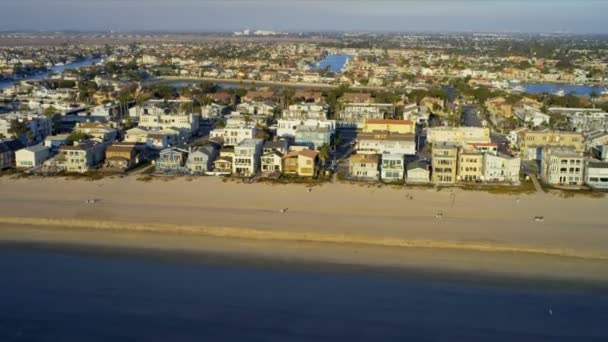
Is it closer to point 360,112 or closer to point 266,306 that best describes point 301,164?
point 266,306

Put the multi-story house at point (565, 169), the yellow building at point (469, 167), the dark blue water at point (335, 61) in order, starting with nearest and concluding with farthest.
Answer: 1. the multi-story house at point (565, 169)
2. the yellow building at point (469, 167)
3. the dark blue water at point (335, 61)

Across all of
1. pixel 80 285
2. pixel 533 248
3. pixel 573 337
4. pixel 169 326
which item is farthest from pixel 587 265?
pixel 80 285

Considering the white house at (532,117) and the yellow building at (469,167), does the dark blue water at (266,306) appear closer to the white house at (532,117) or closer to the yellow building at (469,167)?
the yellow building at (469,167)

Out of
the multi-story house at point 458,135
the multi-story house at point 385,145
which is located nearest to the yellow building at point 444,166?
the multi-story house at point 385,145

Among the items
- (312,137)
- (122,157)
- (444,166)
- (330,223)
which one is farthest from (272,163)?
(330,223)

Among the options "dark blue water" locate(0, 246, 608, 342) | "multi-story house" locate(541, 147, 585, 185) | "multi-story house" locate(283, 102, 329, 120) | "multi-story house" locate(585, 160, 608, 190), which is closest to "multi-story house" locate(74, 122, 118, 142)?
"multi-story house" locate(283, 102, 329, 120)

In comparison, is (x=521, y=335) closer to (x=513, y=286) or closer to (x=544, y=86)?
(x=513, y=286)

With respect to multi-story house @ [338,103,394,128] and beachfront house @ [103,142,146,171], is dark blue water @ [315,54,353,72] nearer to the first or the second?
multi-story house @ [338,103,394,128]
